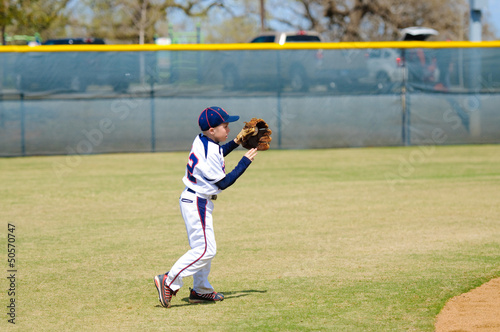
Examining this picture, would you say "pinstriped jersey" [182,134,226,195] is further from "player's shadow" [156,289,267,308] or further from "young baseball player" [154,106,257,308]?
"player's shadow" [156,289,267,308]

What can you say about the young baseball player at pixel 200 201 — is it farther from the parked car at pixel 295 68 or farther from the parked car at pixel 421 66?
the parked car at pixel 421 66

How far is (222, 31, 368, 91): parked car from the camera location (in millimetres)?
15305

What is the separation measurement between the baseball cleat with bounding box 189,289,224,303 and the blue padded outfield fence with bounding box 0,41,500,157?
→ 382 inches

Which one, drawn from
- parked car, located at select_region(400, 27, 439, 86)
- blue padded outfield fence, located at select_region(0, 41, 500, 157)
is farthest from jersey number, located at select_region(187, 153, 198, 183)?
parked car, located at select_region(400, 27, 439, 86)

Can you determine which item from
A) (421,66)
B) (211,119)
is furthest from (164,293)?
(421,66)

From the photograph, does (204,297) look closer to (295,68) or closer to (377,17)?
(295,68)

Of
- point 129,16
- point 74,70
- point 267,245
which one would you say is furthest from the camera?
point 129,16

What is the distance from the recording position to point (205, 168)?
4777 millimetres

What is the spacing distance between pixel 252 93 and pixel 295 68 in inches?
48.6

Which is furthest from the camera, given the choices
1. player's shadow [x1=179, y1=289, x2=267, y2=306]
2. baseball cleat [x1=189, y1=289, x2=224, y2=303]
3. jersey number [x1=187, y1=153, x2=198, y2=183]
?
player's shadow [x1=179, y1=289, x2=267, y2=306]

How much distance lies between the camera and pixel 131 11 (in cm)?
3641

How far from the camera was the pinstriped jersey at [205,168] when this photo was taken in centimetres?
479

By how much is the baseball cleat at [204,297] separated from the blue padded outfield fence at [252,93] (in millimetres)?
9710

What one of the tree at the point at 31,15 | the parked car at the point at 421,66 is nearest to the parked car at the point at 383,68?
the parked car at the point at 421,66
